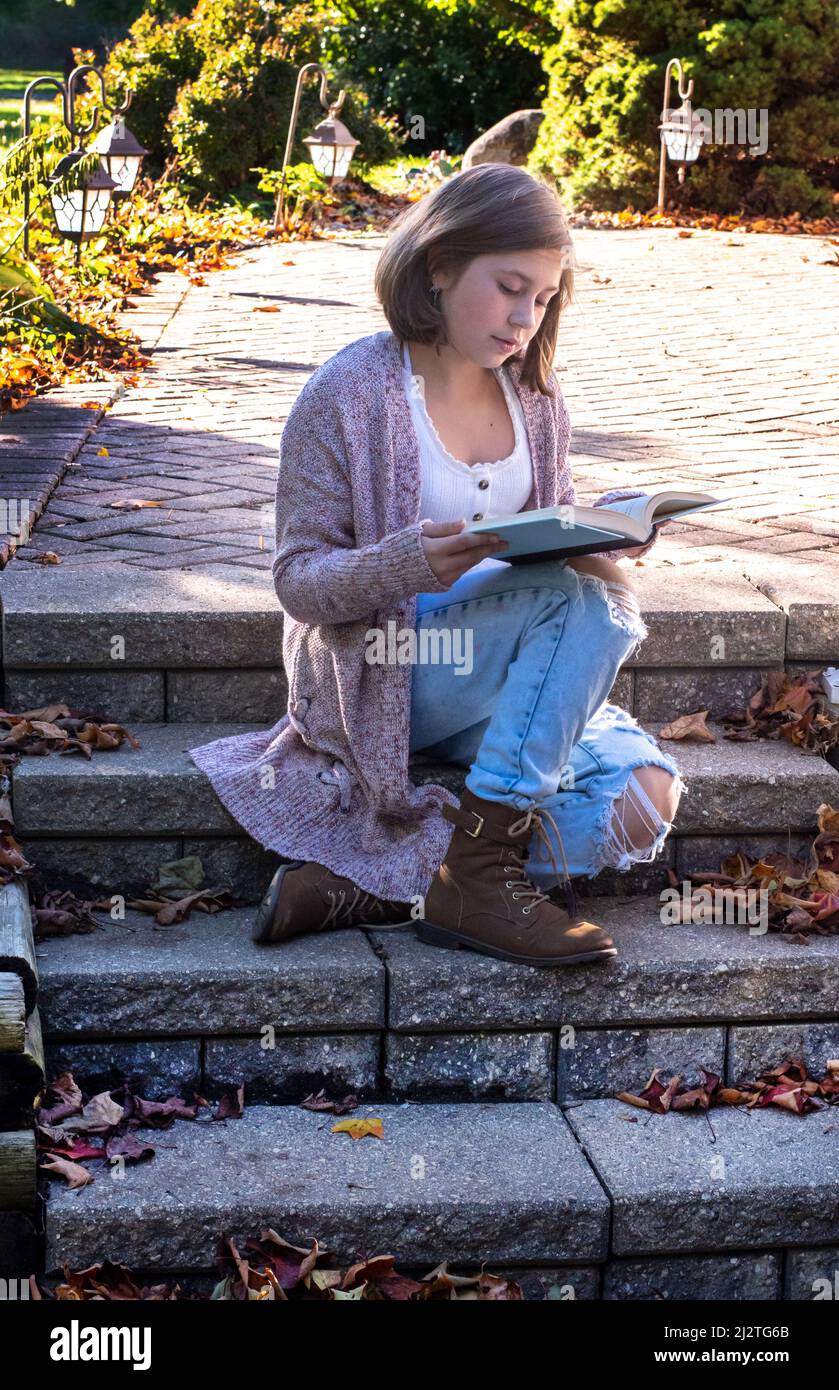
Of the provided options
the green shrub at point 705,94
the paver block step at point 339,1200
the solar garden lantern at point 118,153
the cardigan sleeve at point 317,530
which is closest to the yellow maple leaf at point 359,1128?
the paver block step at point 339,1200

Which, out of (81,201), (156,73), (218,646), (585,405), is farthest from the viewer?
(156,73)

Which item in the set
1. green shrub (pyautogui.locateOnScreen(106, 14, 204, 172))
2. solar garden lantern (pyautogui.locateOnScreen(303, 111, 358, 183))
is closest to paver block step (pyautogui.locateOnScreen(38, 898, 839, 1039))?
solar garden lantern (pyautogui.locateOnScreen(303, 111, 358, 183))

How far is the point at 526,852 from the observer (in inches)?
114

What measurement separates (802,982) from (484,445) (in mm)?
1141

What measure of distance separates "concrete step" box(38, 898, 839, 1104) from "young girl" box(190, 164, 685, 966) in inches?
3.2

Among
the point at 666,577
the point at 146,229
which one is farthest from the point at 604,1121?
the point at 146,229

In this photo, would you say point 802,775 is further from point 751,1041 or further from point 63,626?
point 63,626

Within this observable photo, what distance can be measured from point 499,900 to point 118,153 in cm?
620

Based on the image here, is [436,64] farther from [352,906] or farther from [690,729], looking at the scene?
[352,906]

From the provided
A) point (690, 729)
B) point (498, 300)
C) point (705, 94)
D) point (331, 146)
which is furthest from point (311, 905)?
point (705, 94)

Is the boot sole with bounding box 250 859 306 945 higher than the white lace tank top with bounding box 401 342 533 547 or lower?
lower

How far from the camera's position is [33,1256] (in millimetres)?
2492

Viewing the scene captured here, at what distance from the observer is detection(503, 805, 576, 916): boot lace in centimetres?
→ 280

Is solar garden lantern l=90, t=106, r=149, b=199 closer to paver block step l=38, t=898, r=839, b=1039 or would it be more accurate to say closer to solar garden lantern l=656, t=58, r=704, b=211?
solar garden lantern l=656, t=58, r=704, b=211
